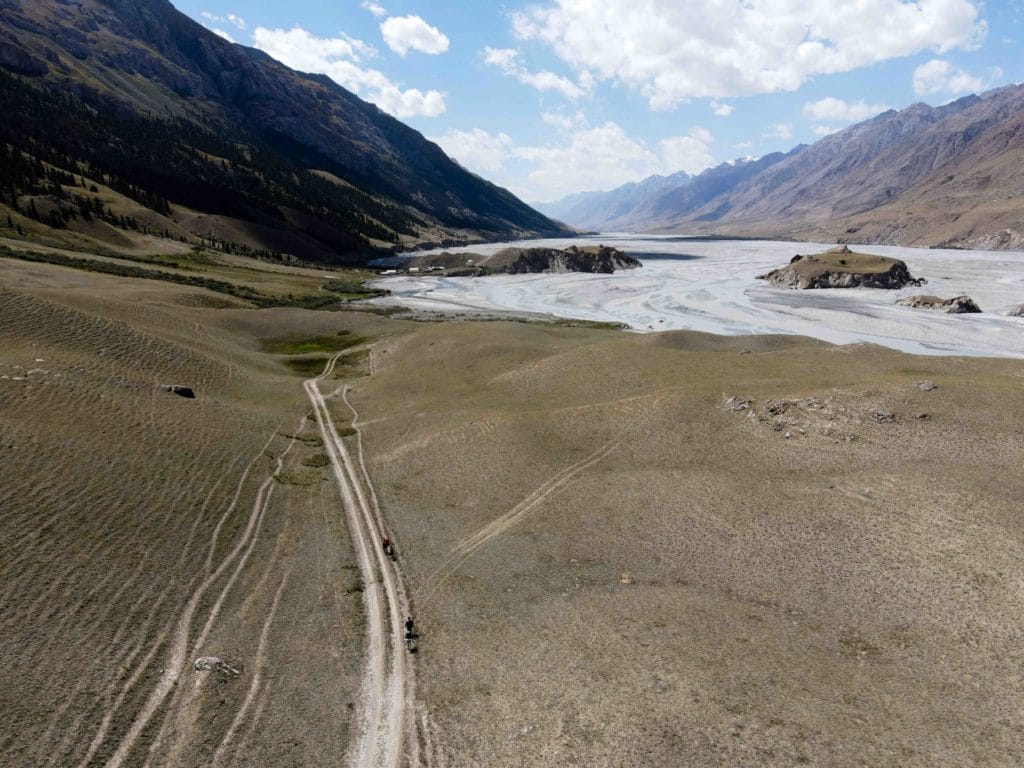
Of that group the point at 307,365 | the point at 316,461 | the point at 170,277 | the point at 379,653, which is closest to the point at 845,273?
the point at 307,365

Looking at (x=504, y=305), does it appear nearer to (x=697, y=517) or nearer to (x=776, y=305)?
(x=776, y=305)

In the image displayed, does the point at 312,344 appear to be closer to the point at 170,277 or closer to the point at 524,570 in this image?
the point at 170,277

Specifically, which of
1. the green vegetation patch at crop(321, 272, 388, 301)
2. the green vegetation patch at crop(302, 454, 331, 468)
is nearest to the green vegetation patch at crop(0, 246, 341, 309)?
the green vegetation patch at crop(321, 272, 388, 301)

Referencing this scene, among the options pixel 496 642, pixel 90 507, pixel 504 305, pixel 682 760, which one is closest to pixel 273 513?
pixel 90 507

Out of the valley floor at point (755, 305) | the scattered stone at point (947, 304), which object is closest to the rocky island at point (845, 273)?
the valley floor at point (755, 305)

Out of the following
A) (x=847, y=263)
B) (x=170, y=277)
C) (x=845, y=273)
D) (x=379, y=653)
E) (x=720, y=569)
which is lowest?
(x=379, y=653)

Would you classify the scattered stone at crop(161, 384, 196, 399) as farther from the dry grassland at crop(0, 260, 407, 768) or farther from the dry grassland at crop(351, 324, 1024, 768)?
the dry grassland at crop(351, 324, 1024, 768)
